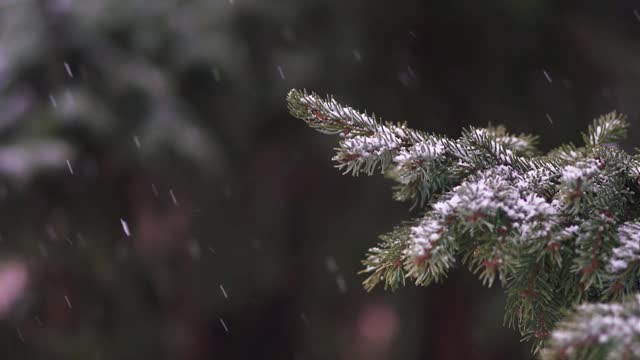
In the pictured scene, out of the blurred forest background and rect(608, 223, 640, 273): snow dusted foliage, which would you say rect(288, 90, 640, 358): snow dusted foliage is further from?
the blurred forest background

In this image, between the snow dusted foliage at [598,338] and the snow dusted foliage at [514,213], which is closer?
the snow dusted foliage at [598,338]

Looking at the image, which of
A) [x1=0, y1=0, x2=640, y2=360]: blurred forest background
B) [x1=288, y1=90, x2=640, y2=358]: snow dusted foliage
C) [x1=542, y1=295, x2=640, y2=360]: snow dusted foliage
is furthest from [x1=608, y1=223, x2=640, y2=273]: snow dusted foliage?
[x1=0, y1=0, x2=640, y2=360]: blurred forest background

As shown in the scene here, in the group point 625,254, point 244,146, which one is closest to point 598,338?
point 625,254

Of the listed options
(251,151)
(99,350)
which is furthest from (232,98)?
(99,350)

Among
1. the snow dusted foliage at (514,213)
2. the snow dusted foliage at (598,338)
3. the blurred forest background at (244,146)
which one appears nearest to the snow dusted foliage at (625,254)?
the snow dusted foliage at (514,213)

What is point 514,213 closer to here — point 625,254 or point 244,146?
point 625,254

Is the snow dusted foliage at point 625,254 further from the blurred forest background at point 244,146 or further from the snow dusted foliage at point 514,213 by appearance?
the blurred forest background at point 244,146
